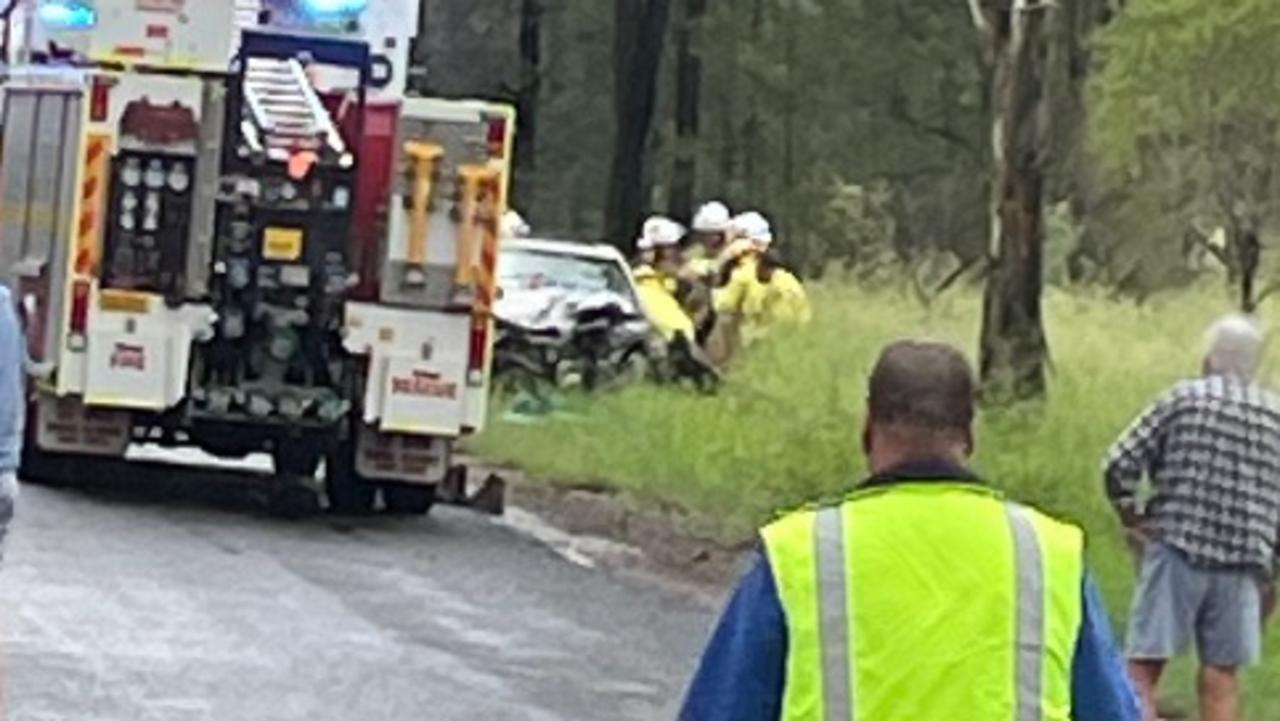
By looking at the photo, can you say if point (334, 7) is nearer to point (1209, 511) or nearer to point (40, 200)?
point (40, 200)

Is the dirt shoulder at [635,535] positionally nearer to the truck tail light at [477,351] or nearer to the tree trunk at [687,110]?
the truck tail light at [477,351]

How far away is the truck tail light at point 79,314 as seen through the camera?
805 inches

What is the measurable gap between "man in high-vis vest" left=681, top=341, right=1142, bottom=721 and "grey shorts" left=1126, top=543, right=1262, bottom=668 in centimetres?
673

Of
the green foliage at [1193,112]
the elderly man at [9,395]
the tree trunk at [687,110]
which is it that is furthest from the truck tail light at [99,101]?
the tree trunk at [687,110]

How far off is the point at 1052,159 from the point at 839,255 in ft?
93.4

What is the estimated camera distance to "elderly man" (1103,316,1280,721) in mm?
12258

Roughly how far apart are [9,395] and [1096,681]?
4.65m

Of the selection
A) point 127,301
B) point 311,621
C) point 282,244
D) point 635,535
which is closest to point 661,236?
point 635,535

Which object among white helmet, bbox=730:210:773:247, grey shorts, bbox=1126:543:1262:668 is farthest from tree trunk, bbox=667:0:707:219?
grey shorts, bbox=1126:543:1262:668

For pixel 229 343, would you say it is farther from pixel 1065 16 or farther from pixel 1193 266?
pixel 1193 266

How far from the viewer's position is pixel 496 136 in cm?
2070

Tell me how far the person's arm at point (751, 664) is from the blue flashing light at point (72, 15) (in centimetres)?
1586

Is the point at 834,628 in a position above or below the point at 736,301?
above

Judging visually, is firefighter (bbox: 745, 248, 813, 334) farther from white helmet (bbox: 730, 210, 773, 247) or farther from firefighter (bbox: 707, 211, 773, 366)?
white helmet (bbox: 730, 210, 773, 247)
